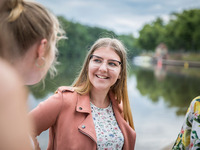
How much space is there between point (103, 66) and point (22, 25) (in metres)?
1.25

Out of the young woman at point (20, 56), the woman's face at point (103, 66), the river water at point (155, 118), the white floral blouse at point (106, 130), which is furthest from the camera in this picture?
the river water at point (155, 118)

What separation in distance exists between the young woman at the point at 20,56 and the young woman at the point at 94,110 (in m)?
0.73

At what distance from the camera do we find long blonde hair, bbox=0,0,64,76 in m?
1.10

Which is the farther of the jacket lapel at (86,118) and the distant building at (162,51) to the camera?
the distant building at (162,51)

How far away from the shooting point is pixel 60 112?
6.74ft

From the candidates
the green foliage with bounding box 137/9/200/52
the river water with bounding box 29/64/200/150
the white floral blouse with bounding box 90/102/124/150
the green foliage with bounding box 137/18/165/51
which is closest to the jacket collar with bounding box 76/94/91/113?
the white floral blouse with bounding box 90/102/124/150

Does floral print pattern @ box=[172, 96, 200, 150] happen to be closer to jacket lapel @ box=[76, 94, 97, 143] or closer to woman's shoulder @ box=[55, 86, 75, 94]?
jacket lapel @ box=[76, 94, 97, 143]

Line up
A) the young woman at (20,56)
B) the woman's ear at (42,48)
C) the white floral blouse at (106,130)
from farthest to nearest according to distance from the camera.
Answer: the white floral blouse at (106,130) < the woman's ear at (42,48) < the young woman at (20,56)

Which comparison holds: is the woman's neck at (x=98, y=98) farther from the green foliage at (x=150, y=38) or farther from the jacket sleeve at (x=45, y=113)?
the green foliage at (x=150, y=38)

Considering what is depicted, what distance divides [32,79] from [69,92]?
88 centimetres

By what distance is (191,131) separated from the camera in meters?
2.03

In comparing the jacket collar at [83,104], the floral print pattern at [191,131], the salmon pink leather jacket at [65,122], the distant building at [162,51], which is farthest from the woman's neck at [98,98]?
the distant building at [162,51]

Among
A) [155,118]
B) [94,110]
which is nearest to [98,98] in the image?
[94,110]

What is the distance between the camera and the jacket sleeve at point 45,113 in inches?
76.3
